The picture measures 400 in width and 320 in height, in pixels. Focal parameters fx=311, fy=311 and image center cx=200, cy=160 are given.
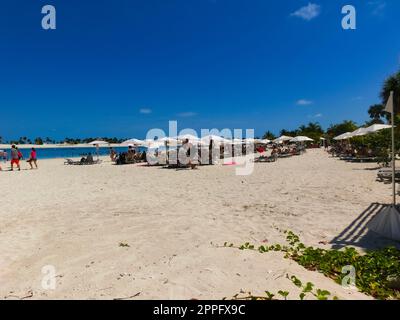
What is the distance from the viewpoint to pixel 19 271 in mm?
4043

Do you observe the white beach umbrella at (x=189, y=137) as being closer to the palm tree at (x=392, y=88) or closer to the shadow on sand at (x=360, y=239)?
the palm tree at (x=392, y=88)

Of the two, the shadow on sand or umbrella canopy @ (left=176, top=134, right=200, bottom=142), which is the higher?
umbrella canopy @ (left=176, top=134, right=200, bottom=142)

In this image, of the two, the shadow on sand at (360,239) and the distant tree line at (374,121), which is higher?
the distant tree line at (374,121)

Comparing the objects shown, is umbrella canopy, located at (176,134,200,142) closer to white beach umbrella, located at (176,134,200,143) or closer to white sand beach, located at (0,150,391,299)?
white beach umbrella, located at (176,134,200,143)

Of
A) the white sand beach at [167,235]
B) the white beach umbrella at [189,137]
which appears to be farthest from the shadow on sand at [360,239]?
the white beach umbrella at [189,137]

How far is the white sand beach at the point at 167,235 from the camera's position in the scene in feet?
11.4

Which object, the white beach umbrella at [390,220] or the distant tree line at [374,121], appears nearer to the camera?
the white beach umbrella at [390,220]

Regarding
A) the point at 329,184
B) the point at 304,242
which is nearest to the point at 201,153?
the point at 329,184

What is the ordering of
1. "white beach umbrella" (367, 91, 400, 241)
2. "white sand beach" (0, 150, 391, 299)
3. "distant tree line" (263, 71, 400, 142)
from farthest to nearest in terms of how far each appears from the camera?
"distant tree line" (263, 71, 400, 142) → "white beach umbrella" (367, 91, 400, 241) → "white sand beach" (0, 150, 391, 299)

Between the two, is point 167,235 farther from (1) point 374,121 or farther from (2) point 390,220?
(1) point 374,121

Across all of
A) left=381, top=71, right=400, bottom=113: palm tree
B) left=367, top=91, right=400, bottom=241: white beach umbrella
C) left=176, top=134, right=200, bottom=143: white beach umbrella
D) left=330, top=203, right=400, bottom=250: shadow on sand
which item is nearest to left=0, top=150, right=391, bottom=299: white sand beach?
left=330, top=203, right=400, bottom=250: shadow on sand

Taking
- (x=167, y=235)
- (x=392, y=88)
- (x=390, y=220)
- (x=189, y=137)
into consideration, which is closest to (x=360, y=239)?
(x=390, y=220)

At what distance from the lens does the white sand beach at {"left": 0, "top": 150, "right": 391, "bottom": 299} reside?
347 cm
